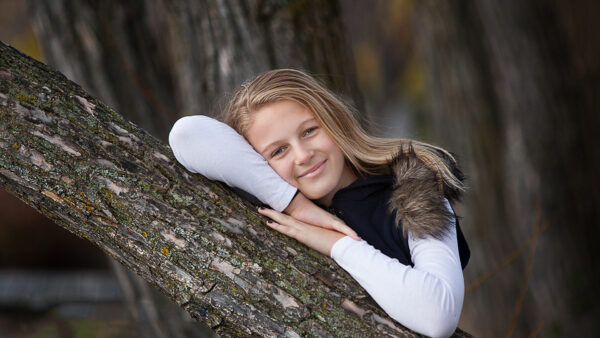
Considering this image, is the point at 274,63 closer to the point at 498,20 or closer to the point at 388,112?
the point at 498,20

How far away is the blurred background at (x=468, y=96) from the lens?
2.66m

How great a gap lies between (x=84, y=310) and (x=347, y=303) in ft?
11.2

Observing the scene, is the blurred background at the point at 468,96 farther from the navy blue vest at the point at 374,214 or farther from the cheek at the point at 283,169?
the cheek at the point at 283,169

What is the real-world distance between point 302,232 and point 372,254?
0.23m

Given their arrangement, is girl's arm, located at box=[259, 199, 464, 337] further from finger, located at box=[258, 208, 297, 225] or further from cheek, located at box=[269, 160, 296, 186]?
cheek, located at box=[269, 160, 296, 186]

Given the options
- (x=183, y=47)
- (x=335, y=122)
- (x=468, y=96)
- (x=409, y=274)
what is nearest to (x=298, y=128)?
(x=335, y=122)

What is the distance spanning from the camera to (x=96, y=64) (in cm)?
320

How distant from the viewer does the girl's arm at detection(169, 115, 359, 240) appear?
1672 millimetres

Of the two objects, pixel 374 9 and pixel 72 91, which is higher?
pixel 374 9

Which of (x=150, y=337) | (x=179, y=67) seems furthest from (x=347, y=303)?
(x=150, y=337)

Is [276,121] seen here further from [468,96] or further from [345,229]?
[468,96]

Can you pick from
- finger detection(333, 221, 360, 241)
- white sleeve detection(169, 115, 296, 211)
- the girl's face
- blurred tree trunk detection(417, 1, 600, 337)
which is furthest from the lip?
blurred tree trunk detection(417, 1, 600, 337)

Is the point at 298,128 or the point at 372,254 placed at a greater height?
the point at 298,128

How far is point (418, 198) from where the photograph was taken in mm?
1773
